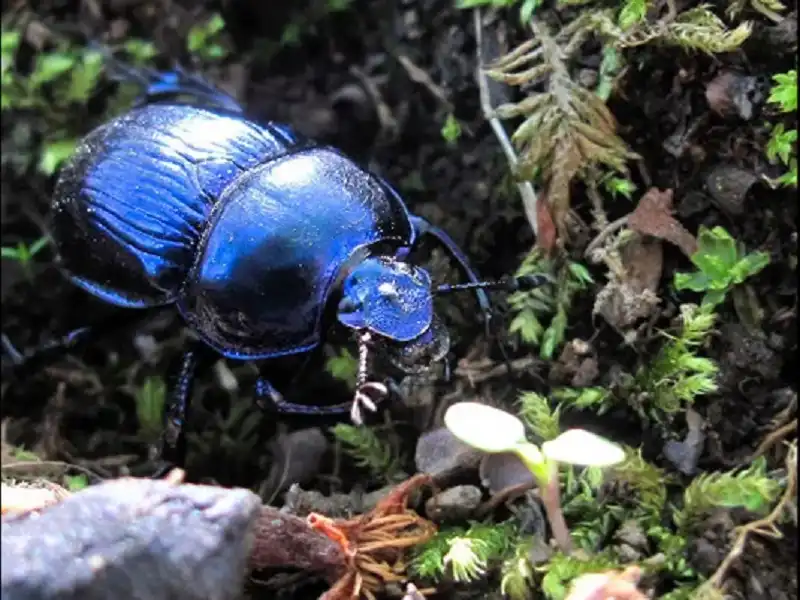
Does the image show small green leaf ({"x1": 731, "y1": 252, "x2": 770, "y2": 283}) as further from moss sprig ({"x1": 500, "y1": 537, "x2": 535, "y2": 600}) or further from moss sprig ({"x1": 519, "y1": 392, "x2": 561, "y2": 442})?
moss sprig ({"x1": 500, "y1": 537, "x2": 535, "y2": 600})

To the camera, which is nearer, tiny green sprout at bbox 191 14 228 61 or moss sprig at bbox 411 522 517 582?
moss sprig at bbox 411 522 517 582

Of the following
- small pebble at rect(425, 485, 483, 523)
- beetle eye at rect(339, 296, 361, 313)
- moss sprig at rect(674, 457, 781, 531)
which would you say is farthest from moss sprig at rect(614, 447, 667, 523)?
beetle eye at rect(339, 296, 361, 313)

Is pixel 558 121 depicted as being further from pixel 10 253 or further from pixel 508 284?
pixel 10 253

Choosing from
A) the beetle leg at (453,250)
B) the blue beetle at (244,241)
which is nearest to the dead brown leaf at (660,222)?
the blue beetle at (244,241)

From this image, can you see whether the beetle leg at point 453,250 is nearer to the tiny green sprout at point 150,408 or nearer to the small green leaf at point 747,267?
the small green leaf at point 747,267

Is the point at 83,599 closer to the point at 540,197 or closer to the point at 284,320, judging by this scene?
the point at 284,320
